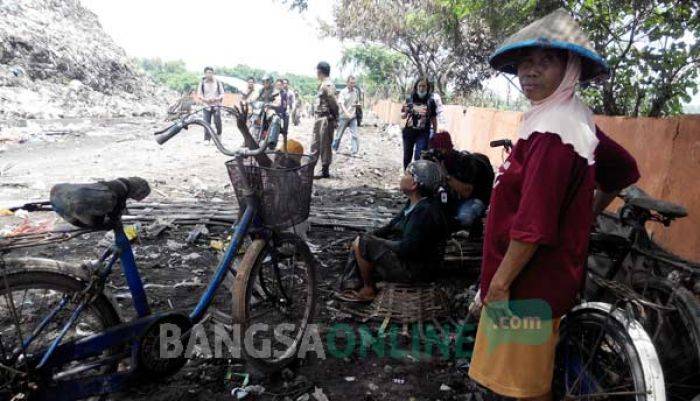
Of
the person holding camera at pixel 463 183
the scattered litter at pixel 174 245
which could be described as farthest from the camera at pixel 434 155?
the scattered litter at pixel 174 245

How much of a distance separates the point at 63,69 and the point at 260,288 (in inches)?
989

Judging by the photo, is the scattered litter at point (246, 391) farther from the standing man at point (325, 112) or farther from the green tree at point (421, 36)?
the green tree at point (421, 36)

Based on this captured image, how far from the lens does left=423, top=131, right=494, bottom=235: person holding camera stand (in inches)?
181

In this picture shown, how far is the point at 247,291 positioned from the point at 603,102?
20.6ft

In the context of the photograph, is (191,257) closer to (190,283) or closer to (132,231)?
(190,283)

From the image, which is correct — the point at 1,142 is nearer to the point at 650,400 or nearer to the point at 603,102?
the point at 603,102

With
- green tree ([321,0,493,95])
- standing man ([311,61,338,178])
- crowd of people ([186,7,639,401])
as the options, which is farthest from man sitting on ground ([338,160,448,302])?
green tree ([321,0,493,95])

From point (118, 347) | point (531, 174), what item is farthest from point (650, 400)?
point (118, 347)

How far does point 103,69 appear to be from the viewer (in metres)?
26.6

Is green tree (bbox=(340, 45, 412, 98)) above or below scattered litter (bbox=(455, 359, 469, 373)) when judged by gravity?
above

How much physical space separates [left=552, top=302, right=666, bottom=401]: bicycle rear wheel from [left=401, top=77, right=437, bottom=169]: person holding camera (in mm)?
5338

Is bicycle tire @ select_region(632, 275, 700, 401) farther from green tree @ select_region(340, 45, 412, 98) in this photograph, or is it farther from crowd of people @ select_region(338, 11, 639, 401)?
green tree @ select_region(340, 45, 412, 98)

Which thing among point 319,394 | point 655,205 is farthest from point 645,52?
point 319,394

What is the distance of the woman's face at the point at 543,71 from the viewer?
1727 mm
